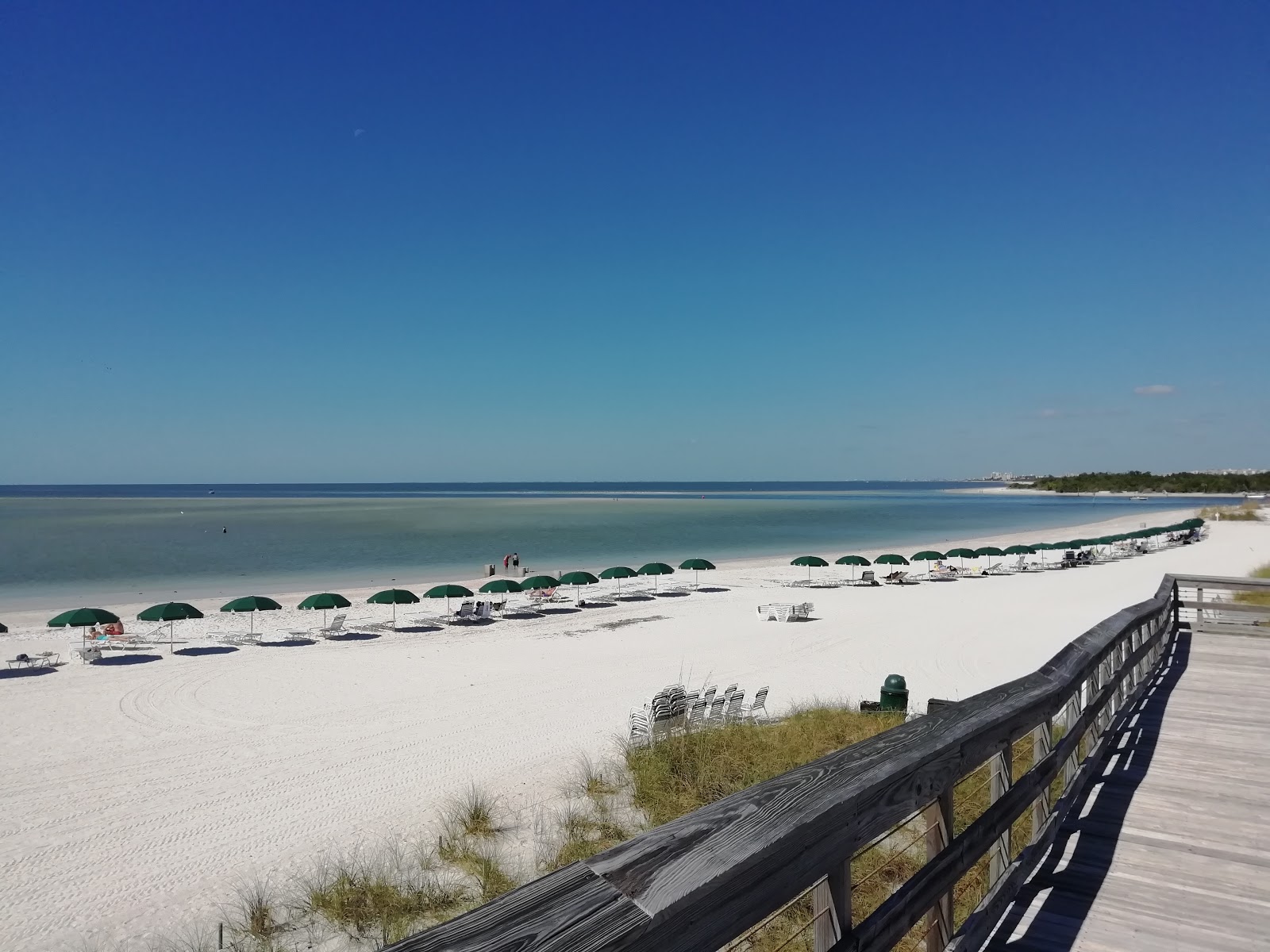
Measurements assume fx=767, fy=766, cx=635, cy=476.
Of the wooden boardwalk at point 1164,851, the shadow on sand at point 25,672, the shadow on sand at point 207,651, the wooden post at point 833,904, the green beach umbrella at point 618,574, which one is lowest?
the shadow on sand at point 207,651

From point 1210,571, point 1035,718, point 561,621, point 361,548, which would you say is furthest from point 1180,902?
point 361,548

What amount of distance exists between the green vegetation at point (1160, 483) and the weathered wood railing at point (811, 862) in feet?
436

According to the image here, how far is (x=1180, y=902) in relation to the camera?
293cm

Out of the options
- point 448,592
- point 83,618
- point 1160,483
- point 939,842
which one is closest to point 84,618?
point 83,618

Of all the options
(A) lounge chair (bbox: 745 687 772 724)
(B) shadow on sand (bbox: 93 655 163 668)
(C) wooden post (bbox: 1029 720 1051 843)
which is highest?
A: (C) wooden post (bbox: 1029 720 1051 843)

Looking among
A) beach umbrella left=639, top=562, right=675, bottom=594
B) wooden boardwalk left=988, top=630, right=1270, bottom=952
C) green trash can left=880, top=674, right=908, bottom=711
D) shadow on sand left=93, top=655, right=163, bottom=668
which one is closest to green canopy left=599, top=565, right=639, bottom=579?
beach umbrella left=639, top=562, right=675, bottom=594

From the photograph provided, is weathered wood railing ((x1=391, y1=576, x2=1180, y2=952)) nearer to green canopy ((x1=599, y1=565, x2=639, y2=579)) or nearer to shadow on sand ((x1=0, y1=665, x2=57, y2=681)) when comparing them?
shadow on sand ((x1=0, y1=665, x2=57, y2=681))

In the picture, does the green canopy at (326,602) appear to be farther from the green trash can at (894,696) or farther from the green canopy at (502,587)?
the green trash can at (894,696)

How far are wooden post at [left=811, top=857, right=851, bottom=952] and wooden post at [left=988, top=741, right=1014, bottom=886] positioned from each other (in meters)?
1.17

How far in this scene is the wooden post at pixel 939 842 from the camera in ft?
6.76

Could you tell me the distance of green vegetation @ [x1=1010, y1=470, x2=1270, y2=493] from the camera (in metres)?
109

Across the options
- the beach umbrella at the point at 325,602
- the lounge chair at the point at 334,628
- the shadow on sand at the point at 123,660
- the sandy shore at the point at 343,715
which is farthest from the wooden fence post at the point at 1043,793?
the lounge chair at the point at 334,628

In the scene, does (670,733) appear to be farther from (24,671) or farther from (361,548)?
(361,548)

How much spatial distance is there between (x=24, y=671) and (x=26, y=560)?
25703mm
